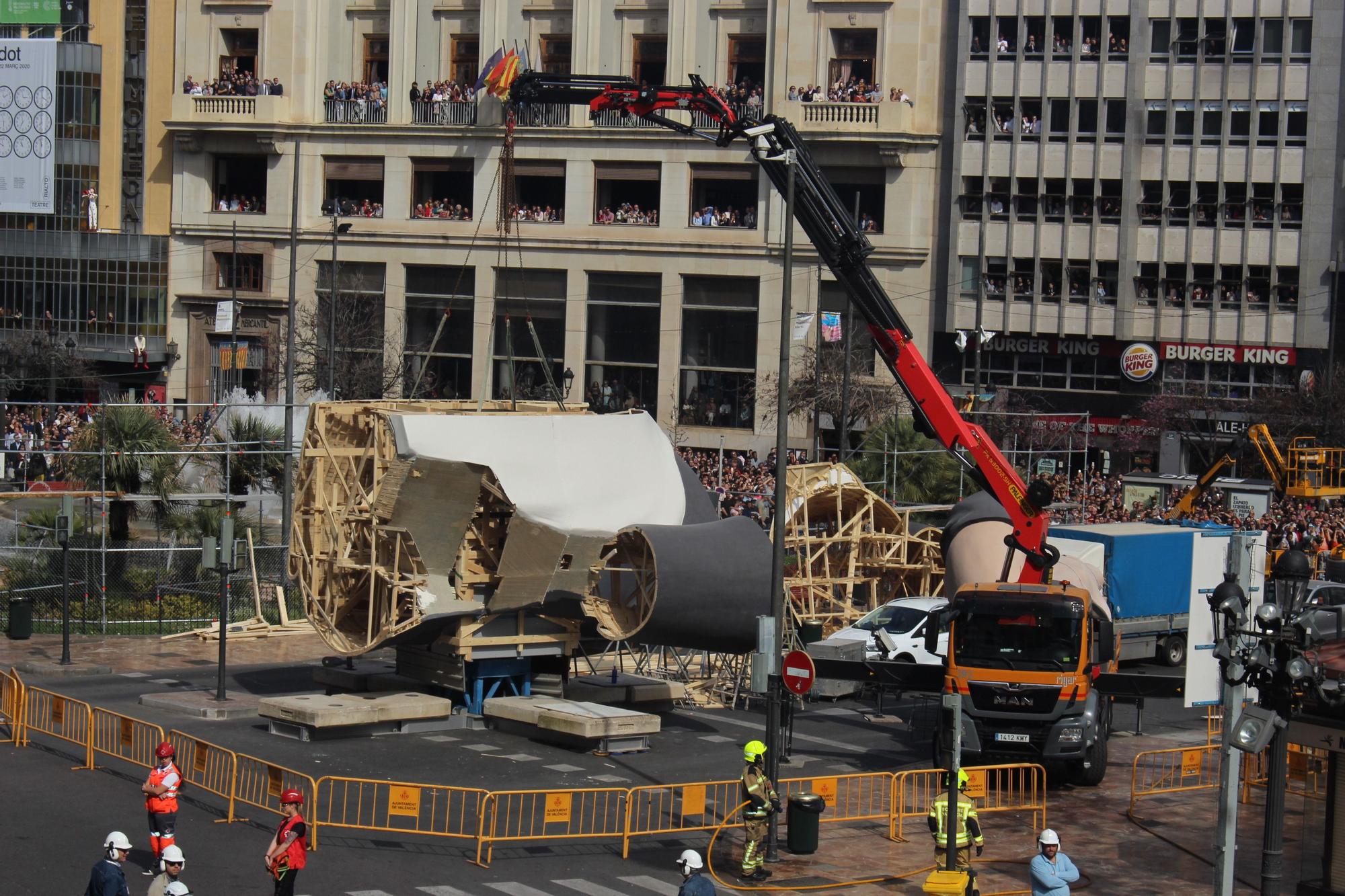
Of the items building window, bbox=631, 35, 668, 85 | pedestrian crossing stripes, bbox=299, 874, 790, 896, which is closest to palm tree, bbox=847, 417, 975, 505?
pedestrian crossing stripes, bbox=299, 874, 790, 896

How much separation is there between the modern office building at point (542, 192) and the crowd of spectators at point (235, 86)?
388mm

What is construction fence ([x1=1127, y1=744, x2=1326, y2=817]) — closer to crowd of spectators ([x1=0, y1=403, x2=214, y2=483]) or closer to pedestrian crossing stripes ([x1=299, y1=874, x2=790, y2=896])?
pedestrian crossing stripes ([x1=299, y1=874, x2=790, y2=896])

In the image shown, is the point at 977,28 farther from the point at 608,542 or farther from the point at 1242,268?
the point at 608,542

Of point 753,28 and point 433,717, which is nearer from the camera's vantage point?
point 433,717

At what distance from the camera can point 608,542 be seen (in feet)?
85.7

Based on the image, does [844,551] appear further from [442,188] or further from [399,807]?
[442,188]

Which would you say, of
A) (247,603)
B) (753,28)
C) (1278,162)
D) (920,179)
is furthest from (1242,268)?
(247,603)

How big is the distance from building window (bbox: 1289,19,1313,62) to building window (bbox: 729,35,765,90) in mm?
18608

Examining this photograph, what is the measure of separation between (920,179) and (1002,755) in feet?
132

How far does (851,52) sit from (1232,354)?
17.4m

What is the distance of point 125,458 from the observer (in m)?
37.2

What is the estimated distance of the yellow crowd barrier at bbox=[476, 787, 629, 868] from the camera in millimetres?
19844

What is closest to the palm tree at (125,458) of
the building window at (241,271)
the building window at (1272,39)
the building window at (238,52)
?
the building window at (241,271)

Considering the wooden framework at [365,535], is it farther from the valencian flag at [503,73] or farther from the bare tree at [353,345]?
the valencian flag at [503,73]
